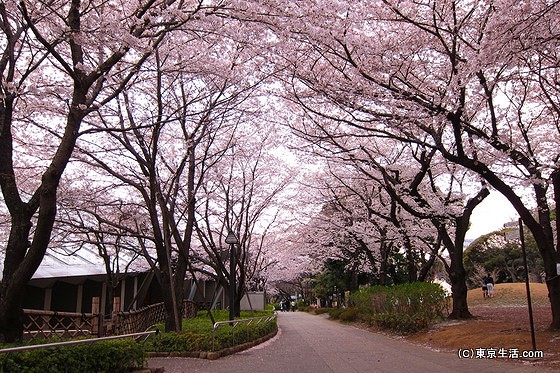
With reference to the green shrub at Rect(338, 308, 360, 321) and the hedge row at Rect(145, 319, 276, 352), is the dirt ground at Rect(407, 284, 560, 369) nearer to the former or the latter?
the hedge row at Rect(145, 319, 276, 352)

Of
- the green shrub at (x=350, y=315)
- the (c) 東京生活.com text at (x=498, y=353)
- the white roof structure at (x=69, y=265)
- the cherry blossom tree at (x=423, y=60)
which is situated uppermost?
the cherry blossom tree at (x=423, y=60)

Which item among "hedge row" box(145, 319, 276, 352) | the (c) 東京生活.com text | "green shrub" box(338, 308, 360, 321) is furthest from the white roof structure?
the (c) 東京生活.com text

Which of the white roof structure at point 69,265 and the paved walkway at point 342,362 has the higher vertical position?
A: the white roof structure at point 69,265

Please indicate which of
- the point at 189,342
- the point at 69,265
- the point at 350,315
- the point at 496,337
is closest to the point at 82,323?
the point at 69,265

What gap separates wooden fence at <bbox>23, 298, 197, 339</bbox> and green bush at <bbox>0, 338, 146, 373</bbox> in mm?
4027

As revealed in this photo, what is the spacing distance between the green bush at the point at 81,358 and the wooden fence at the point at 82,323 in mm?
4027

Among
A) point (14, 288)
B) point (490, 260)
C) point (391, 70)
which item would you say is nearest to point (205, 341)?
point (14, 288)

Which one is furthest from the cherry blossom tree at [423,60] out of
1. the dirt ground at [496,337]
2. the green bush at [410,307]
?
the green bush at [410,307]

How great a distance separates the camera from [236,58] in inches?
431

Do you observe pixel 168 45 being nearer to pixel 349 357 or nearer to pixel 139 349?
pixel 139 349

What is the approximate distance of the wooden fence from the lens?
1076 cm

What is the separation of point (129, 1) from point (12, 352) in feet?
20.6

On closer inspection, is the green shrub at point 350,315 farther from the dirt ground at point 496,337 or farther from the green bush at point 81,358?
the green bush at point 81,358

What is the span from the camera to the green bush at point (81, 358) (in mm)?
4891
